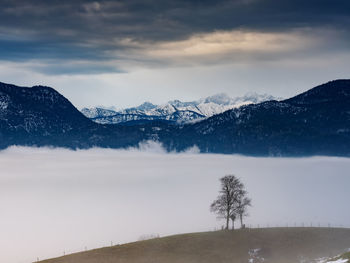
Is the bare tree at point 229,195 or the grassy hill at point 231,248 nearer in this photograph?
the grassy hill at point 231,248

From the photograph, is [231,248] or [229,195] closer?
[231,248]

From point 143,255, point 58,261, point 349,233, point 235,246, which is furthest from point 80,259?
point 349,233

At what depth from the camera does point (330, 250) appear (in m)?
123

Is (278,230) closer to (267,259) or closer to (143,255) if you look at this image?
(267,259)

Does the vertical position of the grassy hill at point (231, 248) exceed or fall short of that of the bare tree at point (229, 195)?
it falls short

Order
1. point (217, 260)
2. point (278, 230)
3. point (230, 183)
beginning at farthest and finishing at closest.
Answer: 1. point (230, 183)
2. point (278, 230)
3. point (217, 260)

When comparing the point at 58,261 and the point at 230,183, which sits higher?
the point at 230,183

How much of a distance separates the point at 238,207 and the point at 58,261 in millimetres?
57080

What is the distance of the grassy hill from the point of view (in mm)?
120062

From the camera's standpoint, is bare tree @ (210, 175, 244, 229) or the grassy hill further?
bare tree @ (210, 175, 244, 229)

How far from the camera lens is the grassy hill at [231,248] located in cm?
12006

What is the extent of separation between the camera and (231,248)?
126 metres

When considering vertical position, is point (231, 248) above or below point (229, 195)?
below

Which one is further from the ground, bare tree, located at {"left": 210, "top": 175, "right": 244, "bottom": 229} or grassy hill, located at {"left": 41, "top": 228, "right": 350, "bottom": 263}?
bare tree, located at {"left": 210, "top": 175, "right": 244, "bottom": 229}
